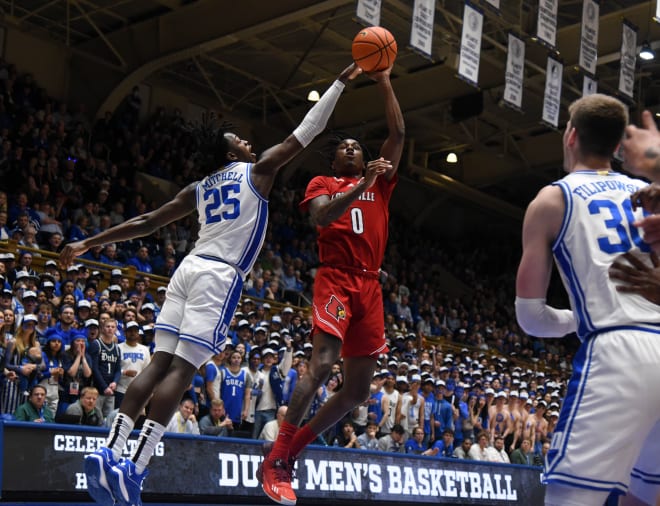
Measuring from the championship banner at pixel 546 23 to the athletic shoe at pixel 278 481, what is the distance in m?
11.8

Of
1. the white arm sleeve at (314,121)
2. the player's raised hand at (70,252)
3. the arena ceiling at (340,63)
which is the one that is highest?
the arena ceiling at (340,63)

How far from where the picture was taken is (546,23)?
16.0m

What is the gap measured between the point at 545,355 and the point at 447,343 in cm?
479

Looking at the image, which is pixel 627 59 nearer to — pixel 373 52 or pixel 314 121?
pixel 373 52

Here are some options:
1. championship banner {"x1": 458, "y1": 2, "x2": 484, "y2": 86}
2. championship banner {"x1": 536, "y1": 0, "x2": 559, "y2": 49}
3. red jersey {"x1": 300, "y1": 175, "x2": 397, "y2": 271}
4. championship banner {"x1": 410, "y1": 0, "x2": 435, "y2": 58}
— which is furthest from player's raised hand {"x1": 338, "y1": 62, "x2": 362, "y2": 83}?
championship banner {"x1": 536, "y1": 0, "x2": 559, "y2": 49}

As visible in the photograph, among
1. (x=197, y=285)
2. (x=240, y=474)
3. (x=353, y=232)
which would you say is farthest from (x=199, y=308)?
(x=240, y=474)

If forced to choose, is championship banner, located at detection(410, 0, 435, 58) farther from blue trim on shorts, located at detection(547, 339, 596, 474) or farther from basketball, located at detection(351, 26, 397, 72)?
blue trim on shorts, located at detection(547, 339, 596, 474)

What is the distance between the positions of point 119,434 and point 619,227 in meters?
3.05

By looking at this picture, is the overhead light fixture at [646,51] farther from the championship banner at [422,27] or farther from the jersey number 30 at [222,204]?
the jersey number 30 at [222,204]

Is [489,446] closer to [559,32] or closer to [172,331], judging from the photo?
[559,32]

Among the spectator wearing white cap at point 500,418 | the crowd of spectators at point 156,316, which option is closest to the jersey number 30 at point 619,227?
the crowd of spectators at point 156,316

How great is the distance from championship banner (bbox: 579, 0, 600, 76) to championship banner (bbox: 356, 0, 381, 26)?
4747mm

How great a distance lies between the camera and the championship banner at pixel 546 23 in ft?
52.0

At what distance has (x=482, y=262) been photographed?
3300cm
